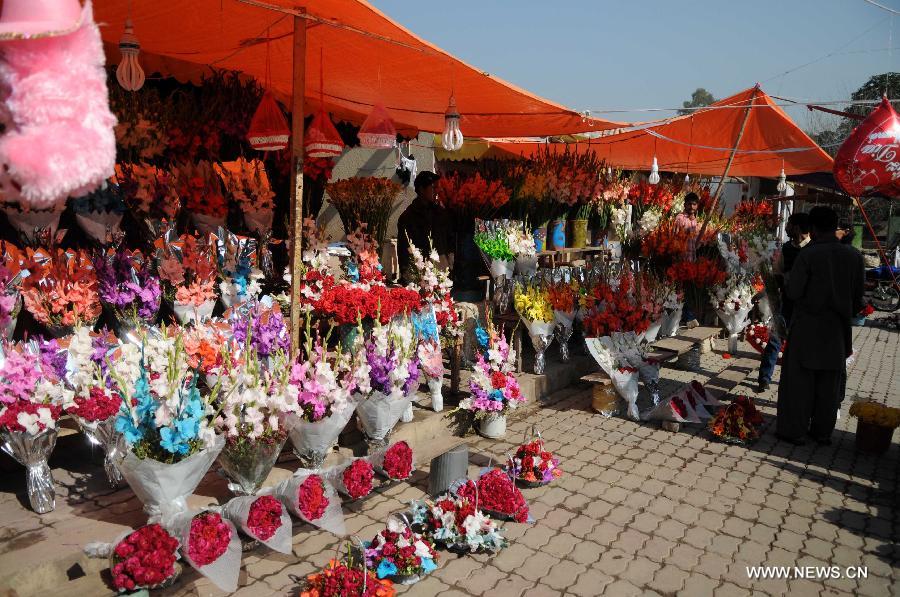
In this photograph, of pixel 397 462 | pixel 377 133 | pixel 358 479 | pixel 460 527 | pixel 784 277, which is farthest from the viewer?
pixel 784 277

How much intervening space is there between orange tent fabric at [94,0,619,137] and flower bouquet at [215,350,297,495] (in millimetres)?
1965

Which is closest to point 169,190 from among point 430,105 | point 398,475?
point 398,475

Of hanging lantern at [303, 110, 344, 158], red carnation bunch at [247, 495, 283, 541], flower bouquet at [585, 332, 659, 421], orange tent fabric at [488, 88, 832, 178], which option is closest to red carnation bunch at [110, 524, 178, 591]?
red carnation bunch at [247, 495, 283, 541]

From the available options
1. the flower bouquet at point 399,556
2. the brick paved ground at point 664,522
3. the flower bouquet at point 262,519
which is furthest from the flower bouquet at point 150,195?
the flower bouquet at point 399,556

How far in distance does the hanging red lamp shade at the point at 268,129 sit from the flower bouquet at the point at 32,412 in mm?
2356

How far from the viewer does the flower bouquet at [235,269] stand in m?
4.54

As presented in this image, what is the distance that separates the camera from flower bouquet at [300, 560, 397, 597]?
8.57 ft

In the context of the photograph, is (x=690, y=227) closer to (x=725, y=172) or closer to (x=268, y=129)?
(x=725, y=172)

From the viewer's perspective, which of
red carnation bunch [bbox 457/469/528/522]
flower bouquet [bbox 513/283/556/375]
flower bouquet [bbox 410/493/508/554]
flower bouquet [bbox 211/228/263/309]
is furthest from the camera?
flower bouquet [bbox 513/283/556/375]

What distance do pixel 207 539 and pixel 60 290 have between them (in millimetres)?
1968

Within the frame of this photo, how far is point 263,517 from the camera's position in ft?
9.62

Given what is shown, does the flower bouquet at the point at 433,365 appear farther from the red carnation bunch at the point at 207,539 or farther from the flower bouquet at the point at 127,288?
the red carnation bunch at the point at 207,539

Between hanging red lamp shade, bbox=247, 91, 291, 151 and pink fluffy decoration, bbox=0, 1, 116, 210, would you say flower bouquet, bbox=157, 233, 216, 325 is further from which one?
pink fluffy decoration, bbox=0, 1, 116, 210

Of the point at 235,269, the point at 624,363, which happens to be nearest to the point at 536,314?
the point at 624,363
